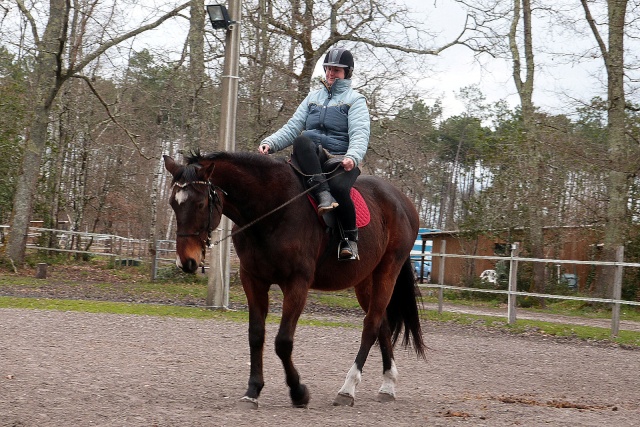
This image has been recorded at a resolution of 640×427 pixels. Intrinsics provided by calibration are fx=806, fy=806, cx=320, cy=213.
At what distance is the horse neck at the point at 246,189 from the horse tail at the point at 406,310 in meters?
2.43

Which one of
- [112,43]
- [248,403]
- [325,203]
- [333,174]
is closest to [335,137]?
[333,174]

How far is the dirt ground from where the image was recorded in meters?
6.15

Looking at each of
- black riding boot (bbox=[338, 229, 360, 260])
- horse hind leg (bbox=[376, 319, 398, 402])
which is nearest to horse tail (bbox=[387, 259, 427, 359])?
horse hind leg (bbox=[376, 319, 398, 402])

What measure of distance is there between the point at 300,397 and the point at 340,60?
3082 millimetres

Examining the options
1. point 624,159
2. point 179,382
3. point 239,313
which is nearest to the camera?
point 179,382

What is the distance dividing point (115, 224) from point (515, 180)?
1365 inches

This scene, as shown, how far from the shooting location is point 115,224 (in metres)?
55.1

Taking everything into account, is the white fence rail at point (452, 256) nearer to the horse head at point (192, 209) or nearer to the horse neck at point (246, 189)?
the horse neck at point (246, 189)

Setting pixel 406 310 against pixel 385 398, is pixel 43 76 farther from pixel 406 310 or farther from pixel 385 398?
pixel 385 398

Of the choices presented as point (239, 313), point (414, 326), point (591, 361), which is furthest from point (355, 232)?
point (239, 313)

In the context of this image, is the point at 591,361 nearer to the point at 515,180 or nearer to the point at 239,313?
the point at 239,313

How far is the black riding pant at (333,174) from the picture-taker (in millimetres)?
7125

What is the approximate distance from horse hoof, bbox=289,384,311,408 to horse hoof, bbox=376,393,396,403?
40.8 inches

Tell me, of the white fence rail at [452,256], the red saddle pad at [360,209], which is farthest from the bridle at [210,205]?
the white fence rail at [452,256]
